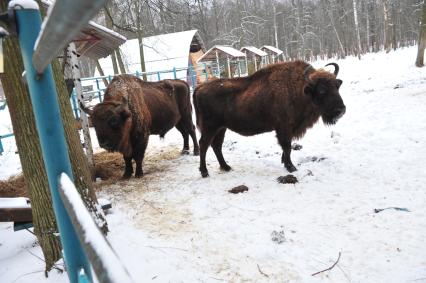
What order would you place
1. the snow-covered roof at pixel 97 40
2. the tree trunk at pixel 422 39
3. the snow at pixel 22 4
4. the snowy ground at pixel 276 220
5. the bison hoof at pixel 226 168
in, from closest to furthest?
the snow at pixel 22 4 → the snowy ground at pixel 276 220 → the bison hoof at pixel 226 168 → the snow-covered roof at pixel 97 40 → the tree trunk at pixel 422 39

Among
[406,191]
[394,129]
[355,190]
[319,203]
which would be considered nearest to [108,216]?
[319,203]

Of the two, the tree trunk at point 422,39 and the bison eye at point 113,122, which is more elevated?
the tree trunk at point 422,39

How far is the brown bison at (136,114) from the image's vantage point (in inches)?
218

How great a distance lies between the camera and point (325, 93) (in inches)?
217

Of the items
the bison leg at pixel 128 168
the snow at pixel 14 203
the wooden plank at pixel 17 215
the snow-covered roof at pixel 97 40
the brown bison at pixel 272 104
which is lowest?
the bison leg at pixel 128 168

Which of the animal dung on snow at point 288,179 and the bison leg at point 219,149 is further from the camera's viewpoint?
the bison leg at point 219,149

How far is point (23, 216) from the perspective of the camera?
3340mm

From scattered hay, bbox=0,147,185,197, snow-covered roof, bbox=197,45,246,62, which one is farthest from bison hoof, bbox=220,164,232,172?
snow-covered roof, bbox=197,45,246,62

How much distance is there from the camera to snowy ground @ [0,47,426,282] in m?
2.90

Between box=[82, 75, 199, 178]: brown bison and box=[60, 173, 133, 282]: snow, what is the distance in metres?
4.44

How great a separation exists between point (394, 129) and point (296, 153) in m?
2.08

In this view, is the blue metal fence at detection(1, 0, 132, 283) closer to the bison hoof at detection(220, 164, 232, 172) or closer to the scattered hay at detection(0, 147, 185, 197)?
the scattered hay at detection(0, 147, 185, 197)

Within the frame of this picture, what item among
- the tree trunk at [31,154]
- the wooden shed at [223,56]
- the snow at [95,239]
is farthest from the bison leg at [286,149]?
the wooden shed at [223,56]

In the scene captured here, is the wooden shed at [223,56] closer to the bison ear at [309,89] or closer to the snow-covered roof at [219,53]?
the snow-covered roof at [219,53]
